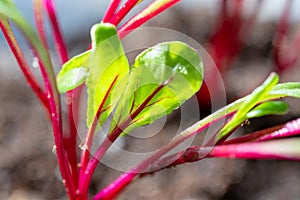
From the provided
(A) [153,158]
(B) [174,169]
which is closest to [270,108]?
(A) [153,158]

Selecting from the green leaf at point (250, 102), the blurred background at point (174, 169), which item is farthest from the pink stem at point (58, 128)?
the blurred background at point (174, 169)

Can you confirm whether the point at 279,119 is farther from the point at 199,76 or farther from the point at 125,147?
the point at 199,76

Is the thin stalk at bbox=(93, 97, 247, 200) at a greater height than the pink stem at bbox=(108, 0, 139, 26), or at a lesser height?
lesser

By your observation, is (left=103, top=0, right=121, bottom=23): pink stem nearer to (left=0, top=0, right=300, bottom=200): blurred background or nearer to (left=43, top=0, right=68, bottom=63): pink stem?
(left=43, top=0, right=68, bottom=63): pink stem

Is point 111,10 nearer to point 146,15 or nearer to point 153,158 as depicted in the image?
point 146,15

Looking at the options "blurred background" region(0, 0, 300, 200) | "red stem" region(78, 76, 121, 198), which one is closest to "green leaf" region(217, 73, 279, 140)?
"red stem" region(78, 76, 121, 198)
